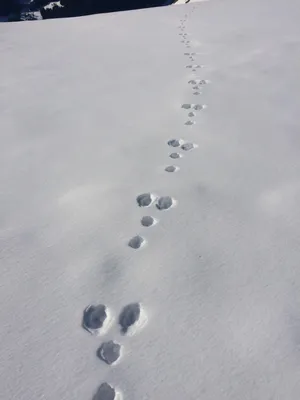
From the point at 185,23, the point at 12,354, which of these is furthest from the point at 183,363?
the point at 185,23

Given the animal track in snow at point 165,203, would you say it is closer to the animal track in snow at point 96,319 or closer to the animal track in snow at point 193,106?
the animal track in snow at point 96,319

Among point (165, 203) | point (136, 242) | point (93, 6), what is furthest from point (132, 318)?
point (93, 6)

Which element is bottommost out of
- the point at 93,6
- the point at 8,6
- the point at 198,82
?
the point at 93,6

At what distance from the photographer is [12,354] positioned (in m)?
1.43

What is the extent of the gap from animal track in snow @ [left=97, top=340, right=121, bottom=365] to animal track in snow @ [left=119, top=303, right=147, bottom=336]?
0.20 feet

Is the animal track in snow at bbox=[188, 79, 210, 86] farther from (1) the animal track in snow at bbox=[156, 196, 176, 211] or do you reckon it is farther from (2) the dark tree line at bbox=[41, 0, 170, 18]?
(2) the dark tree line at bbox=[41, 0, 170, 18]

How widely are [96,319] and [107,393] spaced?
303 millimetres

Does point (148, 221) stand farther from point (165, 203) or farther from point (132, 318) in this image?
point (132, 318)

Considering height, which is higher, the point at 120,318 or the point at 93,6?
the point at 120,318

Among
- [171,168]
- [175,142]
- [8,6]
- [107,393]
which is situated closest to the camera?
[107,393]

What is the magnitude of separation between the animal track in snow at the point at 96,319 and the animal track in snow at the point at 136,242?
1.25ft

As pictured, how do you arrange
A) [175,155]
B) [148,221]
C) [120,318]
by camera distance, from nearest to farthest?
[120,318] → [148,221] → [175,155]

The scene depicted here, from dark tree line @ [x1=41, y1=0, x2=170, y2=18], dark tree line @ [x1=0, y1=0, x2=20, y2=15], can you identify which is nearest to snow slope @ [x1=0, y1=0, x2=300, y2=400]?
dark tree line @ [x1=41, y1=0, x2=170, y2=18]

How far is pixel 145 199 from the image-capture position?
2217 millimetres
